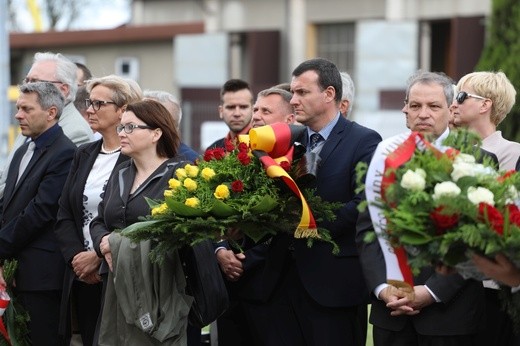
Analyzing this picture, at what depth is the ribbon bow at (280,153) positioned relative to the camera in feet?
19.1

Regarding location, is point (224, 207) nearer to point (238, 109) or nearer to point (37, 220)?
point (37, 220)

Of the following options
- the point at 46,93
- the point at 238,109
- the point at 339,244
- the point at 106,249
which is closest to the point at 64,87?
the point at 46,93

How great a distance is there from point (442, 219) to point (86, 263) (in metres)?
3.09

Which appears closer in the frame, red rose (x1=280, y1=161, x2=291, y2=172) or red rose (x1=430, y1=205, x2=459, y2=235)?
red rose (x1=430, y1=205, x2=459, y2=235)

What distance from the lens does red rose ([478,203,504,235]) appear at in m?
4.54

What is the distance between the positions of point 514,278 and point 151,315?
246 centimetres

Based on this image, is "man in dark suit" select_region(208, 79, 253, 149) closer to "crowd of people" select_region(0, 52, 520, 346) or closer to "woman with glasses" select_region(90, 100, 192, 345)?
"crowd of people" select_region(0, 52, 520, 346)

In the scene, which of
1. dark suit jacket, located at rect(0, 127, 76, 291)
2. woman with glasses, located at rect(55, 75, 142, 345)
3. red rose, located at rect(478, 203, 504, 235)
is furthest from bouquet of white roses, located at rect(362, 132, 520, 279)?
dark suit jacket, located at rect(0, 127, 76, 291)

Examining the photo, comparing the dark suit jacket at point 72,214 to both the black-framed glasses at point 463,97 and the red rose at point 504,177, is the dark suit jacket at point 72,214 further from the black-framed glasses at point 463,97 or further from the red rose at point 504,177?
the red rose at point 504,177

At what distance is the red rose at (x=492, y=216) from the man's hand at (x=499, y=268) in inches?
5.5

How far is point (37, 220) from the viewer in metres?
7.37

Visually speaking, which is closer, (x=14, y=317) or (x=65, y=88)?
(x=14, y=317)

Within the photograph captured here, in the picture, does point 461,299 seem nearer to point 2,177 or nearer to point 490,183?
point 490,183

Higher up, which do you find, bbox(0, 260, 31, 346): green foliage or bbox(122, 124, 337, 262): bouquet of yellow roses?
bbox(122, 124, 337, 262): bouquet of yellow roses
